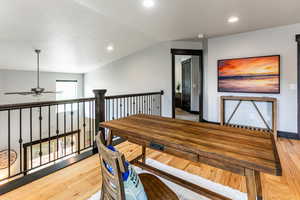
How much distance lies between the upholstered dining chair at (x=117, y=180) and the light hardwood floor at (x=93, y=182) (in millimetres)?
956

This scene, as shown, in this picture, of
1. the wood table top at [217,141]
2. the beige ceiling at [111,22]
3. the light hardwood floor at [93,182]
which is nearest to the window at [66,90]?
the beige ceiling at [111,22]

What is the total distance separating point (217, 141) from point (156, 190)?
581 mm

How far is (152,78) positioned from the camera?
524 cm

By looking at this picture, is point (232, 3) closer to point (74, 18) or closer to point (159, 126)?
point (159, 126)

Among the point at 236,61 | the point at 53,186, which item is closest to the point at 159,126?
the point at 53,186

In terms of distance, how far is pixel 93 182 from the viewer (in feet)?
6.38

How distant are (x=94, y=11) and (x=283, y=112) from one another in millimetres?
4623

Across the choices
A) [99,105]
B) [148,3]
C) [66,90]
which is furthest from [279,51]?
[66,90]

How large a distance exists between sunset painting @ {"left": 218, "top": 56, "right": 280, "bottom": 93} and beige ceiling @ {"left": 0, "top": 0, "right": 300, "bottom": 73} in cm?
77

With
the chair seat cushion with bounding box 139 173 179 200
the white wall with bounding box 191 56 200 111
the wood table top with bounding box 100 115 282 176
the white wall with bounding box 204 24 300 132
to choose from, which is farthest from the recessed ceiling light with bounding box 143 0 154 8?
the white wall with bounding box 191 56 200 111

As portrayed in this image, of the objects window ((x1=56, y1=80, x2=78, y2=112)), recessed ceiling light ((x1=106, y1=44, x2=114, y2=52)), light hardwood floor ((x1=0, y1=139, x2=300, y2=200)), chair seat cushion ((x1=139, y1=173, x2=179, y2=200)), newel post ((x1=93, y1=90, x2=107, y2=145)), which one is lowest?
light hardwood floor ((x1=0, y1=139, x2=300, y2=200))

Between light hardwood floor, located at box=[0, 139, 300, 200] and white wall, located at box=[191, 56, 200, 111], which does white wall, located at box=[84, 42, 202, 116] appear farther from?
light hardwood floor, located at box=[0, 139, 300, 200]

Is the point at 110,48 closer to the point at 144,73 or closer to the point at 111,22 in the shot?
the point at 144,73

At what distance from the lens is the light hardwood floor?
66.9 inches
